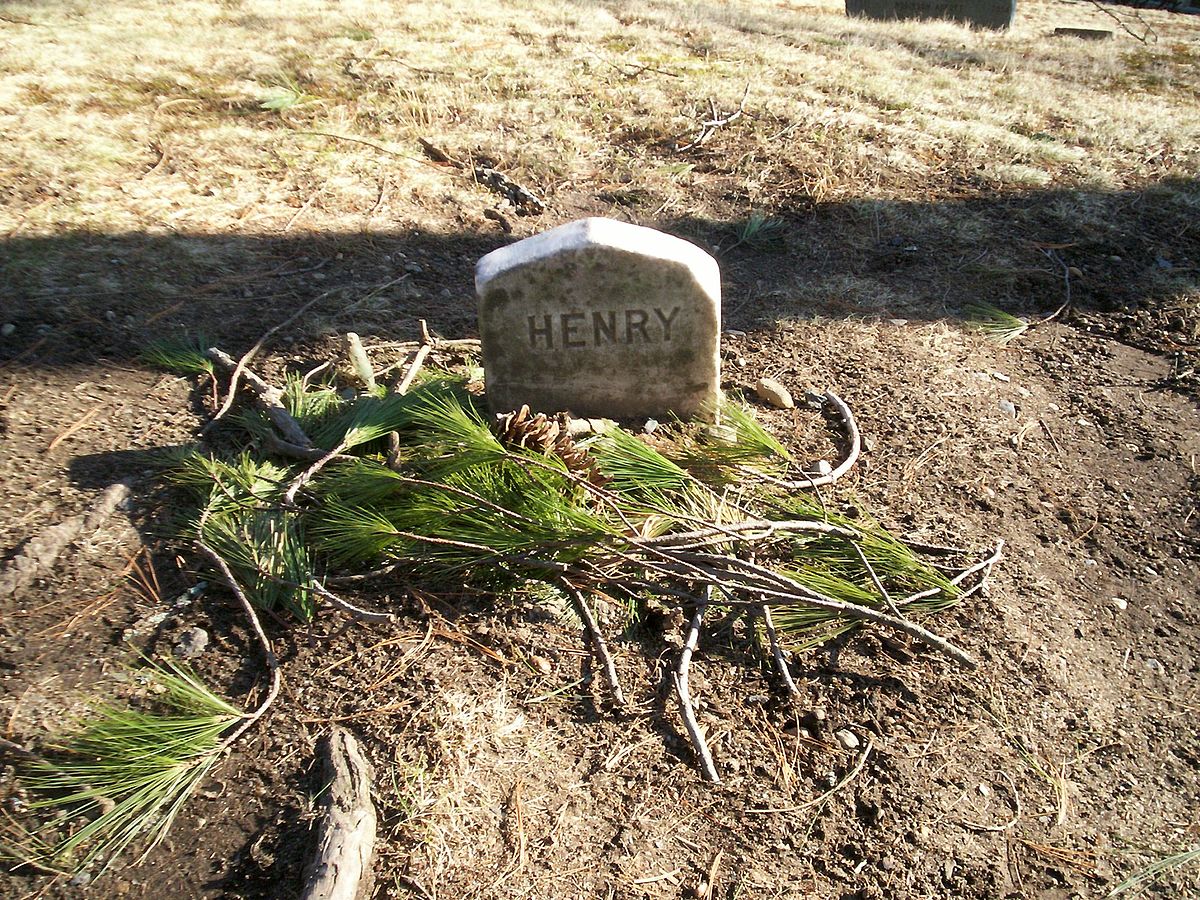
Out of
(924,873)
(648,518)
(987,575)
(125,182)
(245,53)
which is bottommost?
(924,873)

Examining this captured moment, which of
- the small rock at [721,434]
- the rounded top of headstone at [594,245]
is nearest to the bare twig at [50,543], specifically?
the rounded top of headstone at [594,245]

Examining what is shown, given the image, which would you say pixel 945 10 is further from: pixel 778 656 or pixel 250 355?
pixel 778 656

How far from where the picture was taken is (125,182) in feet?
12.8

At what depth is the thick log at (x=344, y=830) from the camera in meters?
1.54

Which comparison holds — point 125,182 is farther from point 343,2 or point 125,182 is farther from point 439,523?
point 343,2

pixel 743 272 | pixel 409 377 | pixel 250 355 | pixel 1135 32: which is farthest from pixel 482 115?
pixel 1135 32

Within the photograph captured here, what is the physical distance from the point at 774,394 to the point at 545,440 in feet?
3.55

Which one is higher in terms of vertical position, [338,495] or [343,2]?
[343,2]

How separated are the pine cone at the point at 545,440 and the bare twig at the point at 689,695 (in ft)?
1.60

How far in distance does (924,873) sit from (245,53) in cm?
574

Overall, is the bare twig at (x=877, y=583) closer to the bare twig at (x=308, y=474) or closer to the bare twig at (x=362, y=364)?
the bare twig at (x=308, y=474)

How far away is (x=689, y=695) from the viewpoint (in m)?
2.00

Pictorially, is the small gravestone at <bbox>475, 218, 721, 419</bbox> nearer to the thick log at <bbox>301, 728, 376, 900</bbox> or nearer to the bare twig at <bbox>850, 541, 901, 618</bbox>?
the bare twig at <bbox>850, 541, 901, 618</bbox>

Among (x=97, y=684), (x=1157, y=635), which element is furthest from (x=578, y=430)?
(x=1157, y=635)
